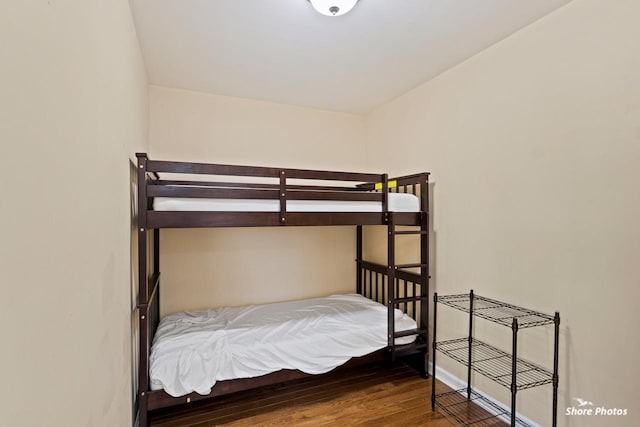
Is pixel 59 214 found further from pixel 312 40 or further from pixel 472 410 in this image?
pixel 472 410

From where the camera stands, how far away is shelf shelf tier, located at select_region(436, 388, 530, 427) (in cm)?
213

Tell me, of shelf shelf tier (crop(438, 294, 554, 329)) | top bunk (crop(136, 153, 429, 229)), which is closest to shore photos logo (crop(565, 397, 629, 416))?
shelf shelf tier (crop(438, 294, 554, 329))

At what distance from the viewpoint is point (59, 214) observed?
826 millimetres

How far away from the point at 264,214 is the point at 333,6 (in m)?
1.31

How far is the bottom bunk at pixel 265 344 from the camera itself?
2.04 meters

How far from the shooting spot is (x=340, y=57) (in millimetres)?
2434

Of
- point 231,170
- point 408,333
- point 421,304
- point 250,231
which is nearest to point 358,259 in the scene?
point 421,304

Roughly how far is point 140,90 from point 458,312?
3023 mm

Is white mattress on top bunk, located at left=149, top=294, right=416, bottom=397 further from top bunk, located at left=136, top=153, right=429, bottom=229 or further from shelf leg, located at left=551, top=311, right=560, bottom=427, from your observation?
shelf leg, located at left=551, top=311, right=560, bottom=427

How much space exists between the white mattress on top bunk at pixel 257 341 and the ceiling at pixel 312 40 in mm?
2126

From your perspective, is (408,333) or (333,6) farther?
(408,333)

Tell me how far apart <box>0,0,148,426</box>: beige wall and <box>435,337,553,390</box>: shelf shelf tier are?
6.79 ft

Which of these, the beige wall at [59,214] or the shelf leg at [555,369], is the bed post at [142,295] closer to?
the beige wall at [59,214]

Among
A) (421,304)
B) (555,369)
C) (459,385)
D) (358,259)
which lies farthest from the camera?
(358,259)
